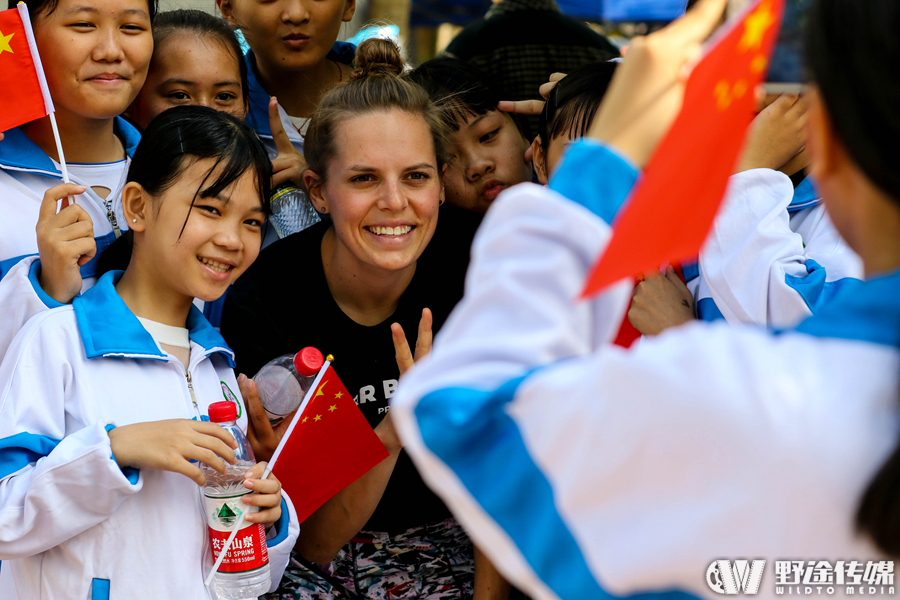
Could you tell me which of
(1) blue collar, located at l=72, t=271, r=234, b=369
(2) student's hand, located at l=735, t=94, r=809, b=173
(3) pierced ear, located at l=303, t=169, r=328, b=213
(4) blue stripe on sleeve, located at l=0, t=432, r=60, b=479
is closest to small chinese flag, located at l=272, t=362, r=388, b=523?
(1) blue collar, located at l=72, t=271, r=234, b=369

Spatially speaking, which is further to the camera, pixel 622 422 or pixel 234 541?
pixel 234 541

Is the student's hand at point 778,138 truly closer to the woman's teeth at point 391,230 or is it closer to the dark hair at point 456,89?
the woman's teeth at point 391,230

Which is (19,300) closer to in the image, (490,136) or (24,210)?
(24,210)

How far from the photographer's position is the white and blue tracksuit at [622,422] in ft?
2.37

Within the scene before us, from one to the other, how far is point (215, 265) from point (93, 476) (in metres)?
0.66

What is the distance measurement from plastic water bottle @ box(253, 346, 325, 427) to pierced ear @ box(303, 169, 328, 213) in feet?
1.70

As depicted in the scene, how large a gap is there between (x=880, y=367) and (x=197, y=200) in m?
1.71

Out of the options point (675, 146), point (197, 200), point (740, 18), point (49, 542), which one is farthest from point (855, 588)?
point (197, 200)

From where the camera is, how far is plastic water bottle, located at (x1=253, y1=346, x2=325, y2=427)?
7.42 feet

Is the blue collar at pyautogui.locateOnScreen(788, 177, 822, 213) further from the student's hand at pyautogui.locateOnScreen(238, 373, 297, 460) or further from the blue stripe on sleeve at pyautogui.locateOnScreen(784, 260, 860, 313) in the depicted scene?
the student's hand at pyautogui.locateOnScreen(238, 373, 297, 460)

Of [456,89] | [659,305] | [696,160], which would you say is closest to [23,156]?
[456,89]

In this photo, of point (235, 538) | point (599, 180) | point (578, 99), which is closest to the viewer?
point (599, 180)

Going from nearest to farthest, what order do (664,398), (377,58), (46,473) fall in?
1. (664,398)
2. (46,473)
3. (377,58)

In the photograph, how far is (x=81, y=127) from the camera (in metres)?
2.40
